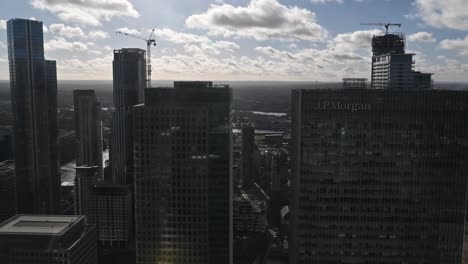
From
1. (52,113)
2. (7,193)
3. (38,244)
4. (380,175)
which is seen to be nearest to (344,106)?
(380,175)

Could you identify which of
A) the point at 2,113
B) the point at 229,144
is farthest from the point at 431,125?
the point at 2,113

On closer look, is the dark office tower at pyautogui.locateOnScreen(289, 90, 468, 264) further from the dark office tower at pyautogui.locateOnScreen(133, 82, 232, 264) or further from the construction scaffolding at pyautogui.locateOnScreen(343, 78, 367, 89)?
Result: the dark office tower at pyautogui.locateOnScreen(133, 82, 232, 264)

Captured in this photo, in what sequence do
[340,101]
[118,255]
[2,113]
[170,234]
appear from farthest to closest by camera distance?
[2,113], [118,255], [170,234], [340,101]

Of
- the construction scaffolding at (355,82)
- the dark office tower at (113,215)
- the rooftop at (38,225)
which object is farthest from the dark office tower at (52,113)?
the construction scaffolding at (355,82)

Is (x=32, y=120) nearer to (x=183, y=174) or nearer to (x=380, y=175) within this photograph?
(x=183, y=174)

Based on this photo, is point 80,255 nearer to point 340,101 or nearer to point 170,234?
point 170,234

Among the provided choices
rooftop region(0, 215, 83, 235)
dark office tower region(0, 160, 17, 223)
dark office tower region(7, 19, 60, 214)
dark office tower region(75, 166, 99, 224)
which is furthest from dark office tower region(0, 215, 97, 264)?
dark office tower region(7, 19, 60, 214)

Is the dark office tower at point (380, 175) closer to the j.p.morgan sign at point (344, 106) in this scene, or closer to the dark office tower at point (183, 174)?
the j.p.morgan sign at point (344, 106)
